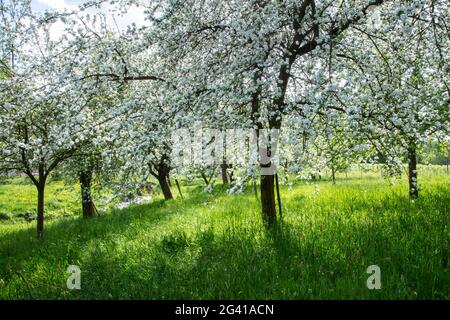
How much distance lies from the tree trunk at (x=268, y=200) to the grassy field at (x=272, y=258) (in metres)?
0.28

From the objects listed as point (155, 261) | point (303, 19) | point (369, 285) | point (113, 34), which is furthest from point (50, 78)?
point (369, 285)

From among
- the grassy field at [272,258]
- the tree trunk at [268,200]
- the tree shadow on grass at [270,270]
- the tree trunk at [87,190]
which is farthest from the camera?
the tree trunk at [87,190]

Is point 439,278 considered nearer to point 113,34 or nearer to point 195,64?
point 195,64

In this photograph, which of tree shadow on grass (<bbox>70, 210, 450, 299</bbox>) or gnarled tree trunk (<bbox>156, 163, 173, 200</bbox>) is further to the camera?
gnarled tree trunk (<bbox>156, 163, 173, 200</bbox>)

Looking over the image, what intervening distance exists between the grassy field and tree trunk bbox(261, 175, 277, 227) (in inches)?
11.0

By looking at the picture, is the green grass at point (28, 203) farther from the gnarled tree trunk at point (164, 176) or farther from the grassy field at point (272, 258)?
the grassy field at point (272, 258)

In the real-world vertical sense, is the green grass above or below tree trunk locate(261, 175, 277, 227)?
below

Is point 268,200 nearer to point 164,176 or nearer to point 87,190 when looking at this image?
point 87,190

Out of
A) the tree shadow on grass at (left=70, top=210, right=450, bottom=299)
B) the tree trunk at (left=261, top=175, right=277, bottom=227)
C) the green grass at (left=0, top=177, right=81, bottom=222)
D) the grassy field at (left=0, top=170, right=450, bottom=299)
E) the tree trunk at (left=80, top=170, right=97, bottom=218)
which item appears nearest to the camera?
the tree shadow on grass at (left=70, top=210, right=450, bottom=299)

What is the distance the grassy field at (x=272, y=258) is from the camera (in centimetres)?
504

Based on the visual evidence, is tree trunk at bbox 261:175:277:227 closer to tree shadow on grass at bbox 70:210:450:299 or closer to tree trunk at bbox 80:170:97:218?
tree shadow on grass at bbox 70:210:450:299

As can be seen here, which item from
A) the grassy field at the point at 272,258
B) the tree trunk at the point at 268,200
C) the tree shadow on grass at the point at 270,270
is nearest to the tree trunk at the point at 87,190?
the grassy field at the point at 272,258

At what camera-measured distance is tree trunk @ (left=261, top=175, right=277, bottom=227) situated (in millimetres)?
8492

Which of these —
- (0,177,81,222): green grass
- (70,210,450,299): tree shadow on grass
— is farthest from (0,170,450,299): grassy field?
(0,177,81,222): green grass
